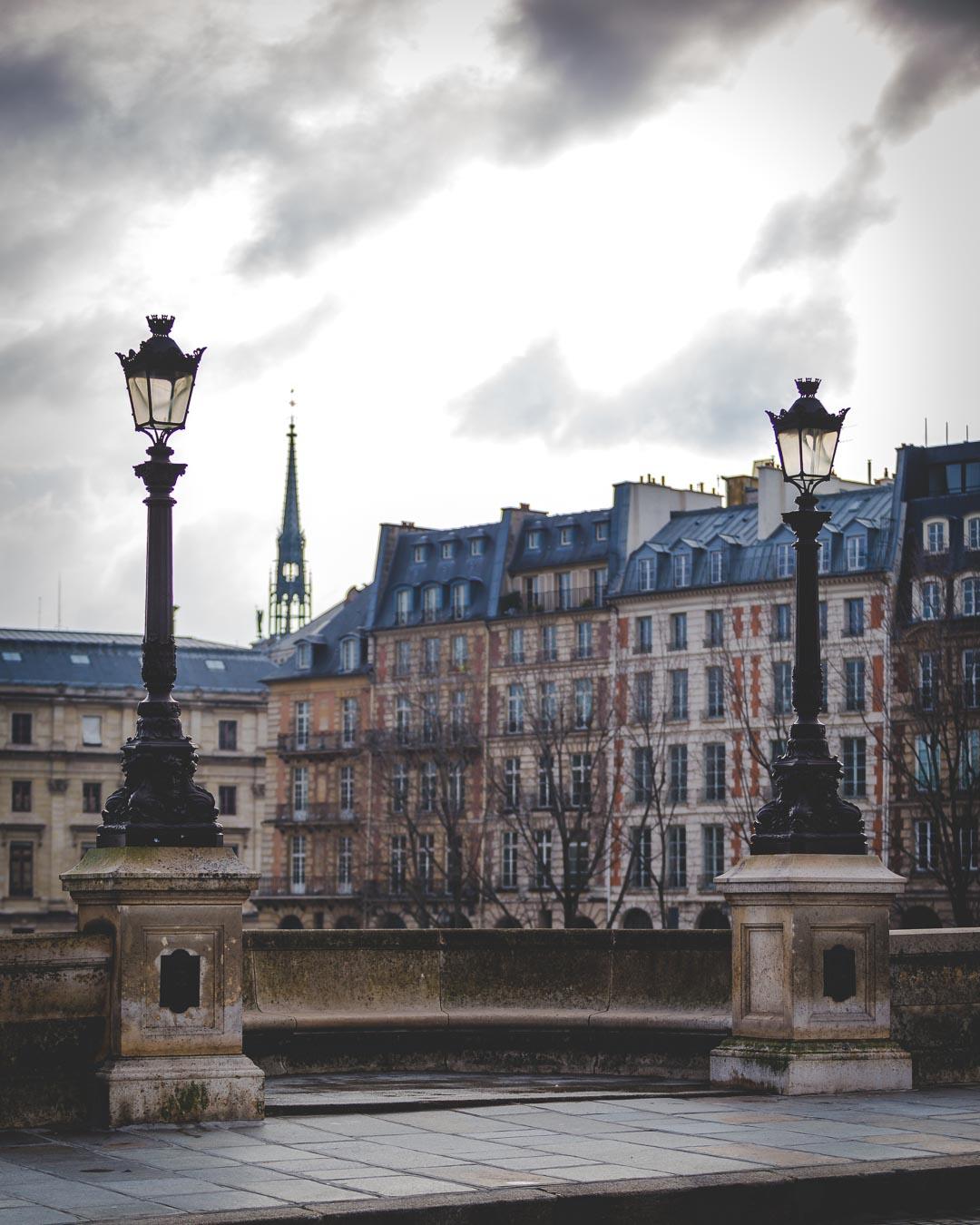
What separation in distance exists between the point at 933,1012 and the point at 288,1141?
5.74 metres

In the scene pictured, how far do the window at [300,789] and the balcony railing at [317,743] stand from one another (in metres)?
0.83

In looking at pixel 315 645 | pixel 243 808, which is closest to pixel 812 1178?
pixel 315 645

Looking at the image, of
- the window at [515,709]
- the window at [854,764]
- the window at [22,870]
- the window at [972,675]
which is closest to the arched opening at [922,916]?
the window at [854,764]

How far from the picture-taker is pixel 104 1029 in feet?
48.0

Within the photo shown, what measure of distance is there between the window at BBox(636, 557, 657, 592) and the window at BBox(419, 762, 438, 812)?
35.2 feet

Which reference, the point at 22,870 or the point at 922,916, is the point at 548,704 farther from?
the point at 22,870

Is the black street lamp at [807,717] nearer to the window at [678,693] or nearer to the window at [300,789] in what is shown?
the window at [678,693]

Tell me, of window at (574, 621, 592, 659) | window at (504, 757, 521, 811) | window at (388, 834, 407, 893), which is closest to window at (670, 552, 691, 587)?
window at (574, 621, 592, 659)

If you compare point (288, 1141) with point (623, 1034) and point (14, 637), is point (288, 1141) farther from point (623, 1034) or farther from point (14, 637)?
point (14, 637)

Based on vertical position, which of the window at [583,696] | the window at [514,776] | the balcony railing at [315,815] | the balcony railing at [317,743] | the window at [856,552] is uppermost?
the window at [856,552]

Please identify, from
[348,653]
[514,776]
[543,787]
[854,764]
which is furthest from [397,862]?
[854,764]

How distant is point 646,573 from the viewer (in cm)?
8844

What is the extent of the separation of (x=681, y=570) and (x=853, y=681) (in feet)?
31.6

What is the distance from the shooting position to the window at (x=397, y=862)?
8253 cm
